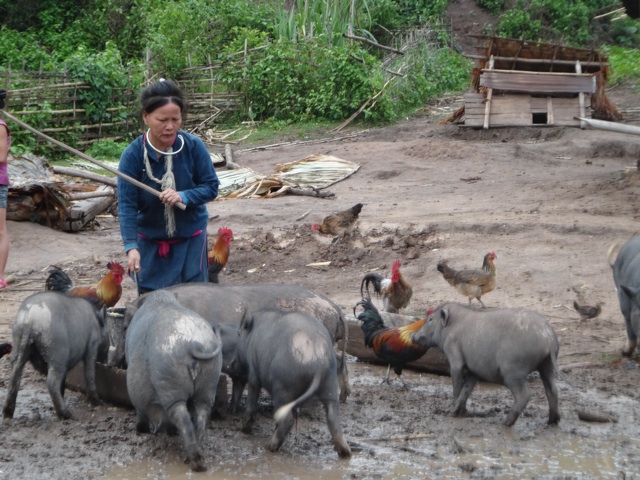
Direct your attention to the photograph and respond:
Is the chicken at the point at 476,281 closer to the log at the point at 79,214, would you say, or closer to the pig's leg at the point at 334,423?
the pig's leg at the point at 334,423

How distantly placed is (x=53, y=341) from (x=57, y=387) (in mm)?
279

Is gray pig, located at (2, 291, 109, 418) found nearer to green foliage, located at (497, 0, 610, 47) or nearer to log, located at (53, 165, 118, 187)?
log, located at (53, 165, 118, 187)

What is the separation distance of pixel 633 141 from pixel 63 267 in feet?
36.4

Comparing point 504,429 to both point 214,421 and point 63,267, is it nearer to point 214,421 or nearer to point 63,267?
point 214,421

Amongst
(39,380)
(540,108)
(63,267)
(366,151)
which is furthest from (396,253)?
(540,108)

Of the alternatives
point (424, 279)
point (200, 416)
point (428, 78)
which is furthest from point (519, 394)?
point (428, 78)

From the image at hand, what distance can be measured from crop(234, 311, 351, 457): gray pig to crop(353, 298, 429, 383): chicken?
4.71ft

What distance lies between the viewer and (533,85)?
19.7 metres

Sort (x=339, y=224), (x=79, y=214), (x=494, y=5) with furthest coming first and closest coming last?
(x=494, y=5), (x=79, y=214), (x=339, y=224)

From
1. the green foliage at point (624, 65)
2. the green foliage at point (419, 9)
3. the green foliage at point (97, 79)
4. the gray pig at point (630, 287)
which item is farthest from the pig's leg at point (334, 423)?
the green foliage at point (419, 9)

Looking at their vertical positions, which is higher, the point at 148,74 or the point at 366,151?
the point at 148,74

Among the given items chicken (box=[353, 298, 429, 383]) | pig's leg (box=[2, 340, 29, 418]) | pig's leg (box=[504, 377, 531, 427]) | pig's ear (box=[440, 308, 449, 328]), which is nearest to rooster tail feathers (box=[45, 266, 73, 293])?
pig's leg (box=[2, 340, 29, 418])

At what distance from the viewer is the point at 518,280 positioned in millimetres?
9469

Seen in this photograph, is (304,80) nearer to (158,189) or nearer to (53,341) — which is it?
(158,189)
